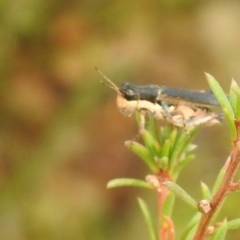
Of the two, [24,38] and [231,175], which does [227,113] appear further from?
[24,38]

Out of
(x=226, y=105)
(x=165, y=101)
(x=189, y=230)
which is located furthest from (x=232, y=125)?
(x=165, y=101)

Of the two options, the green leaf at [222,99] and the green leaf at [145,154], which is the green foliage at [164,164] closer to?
the green leaf at [145,154]

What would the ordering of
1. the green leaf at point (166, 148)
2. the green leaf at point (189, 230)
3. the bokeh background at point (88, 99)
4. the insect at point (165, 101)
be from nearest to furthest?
the green leaf at point (189, 230) → the green leaf at point (166, 148) → the insect at point (165, 101) → the bokeh background at point (88, 99)

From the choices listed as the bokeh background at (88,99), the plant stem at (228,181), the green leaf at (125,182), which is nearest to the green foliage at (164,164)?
the green leaf at (125,182)

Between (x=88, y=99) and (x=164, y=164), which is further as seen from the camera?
(x=88, y=99)

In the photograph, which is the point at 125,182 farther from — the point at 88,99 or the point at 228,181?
the point at 88,99

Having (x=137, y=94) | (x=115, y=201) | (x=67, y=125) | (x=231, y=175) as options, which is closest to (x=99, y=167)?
(x=115, y=201)

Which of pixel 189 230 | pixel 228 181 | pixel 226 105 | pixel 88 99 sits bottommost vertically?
pixel 189 230

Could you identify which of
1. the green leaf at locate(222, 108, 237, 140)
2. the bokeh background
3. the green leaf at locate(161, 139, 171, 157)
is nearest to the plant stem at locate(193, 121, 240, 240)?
the green leaf at locate(222, 108, 237, 140)
